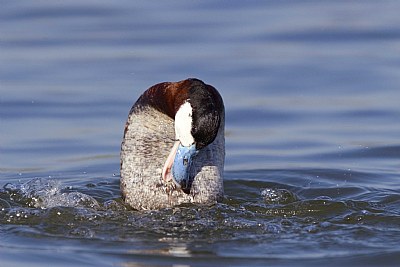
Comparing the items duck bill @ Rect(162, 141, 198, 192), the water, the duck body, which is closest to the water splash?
the water

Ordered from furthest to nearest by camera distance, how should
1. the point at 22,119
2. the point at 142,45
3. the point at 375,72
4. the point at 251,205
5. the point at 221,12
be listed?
the point at 221,12
the point at 142,45
the point at 375,72
the point at 22,119
the point at 251,205

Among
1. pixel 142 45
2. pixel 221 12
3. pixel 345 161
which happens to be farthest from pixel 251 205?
pixel 221 12

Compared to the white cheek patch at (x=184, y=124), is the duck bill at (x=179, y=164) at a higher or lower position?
lower

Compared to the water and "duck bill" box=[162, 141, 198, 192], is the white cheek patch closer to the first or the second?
"duck bill" box=[162, 141, 198, 192]

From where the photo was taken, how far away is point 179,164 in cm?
970

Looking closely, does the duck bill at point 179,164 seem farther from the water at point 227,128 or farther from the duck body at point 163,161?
the water at point 227,128

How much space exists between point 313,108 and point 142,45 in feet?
9.99

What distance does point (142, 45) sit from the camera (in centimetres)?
1566

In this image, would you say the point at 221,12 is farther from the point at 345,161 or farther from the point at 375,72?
the point at 345,161

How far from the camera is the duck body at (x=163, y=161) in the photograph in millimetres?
9862

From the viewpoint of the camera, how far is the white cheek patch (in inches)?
370

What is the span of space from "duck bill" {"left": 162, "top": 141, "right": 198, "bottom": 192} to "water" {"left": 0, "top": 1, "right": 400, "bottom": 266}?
25 cm

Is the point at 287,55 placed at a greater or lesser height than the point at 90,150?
greater

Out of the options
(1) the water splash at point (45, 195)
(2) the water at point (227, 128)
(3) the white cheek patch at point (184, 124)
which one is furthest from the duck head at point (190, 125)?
(1) the water splash at point (45, 195)
